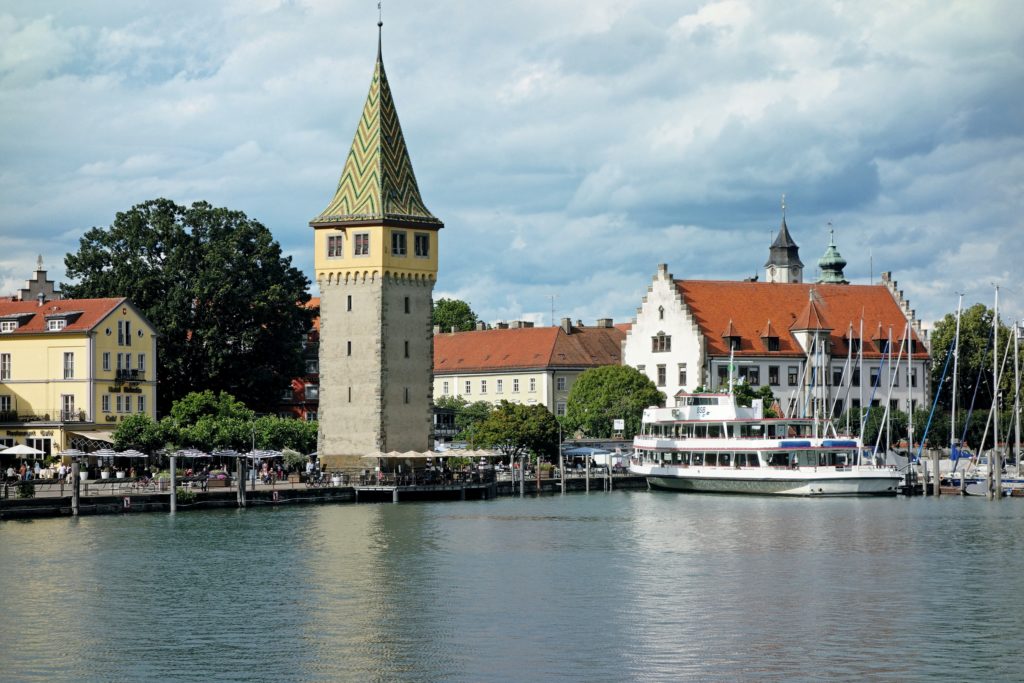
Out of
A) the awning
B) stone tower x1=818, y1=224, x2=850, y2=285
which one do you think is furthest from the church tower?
the awning

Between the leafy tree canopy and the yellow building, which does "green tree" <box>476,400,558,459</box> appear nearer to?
the leafy tree canopy

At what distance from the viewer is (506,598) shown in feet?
159

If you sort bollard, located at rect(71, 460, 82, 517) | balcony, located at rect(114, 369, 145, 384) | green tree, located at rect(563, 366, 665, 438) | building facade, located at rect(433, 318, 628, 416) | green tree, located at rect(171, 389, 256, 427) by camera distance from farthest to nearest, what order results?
building facade, located at rect(433, 318, 628, 416)
green tree, located at rect(563, 366, 665, 438)
balcony, located at rect(114, 369, 145, 384)
green tree, located at rect(171, 389, 256, 427)
bollard, located at rect(71, 460, 82, 517)

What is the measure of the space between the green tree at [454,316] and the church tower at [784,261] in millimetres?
28931

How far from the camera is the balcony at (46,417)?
9212cm

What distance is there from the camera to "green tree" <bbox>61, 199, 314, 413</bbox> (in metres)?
103

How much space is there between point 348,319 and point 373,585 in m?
44.6

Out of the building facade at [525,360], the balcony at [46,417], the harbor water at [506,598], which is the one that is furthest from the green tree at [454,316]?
the harbor water at [506,598]

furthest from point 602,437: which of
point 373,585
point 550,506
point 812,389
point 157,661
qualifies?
point 157,661

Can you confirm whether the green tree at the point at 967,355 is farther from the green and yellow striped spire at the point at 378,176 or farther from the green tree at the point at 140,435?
the green tree at the point at 140,435

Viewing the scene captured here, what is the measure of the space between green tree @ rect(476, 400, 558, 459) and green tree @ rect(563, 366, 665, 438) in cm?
1536

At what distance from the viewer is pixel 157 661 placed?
127 ft

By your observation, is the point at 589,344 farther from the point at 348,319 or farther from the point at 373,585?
the point at 373,585

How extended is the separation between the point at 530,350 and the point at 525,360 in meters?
1.26
